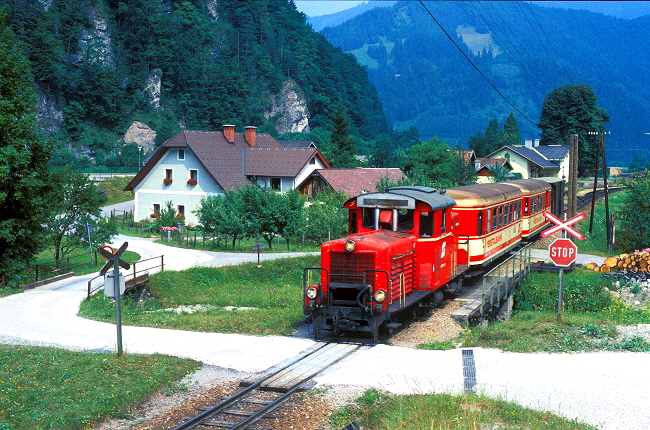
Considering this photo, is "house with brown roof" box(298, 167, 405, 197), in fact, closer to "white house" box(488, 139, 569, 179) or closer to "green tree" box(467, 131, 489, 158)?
"white house" box(488, 139, 569, 179)

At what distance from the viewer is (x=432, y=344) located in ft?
52.3

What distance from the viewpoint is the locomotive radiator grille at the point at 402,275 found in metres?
16.4

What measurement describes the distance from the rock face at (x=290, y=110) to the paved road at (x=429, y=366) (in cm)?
12199

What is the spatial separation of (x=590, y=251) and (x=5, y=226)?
99.9ft

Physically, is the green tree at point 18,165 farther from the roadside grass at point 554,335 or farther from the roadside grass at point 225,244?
the roadside grass at point 554,335

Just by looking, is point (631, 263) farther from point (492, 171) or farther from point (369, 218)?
point (492, 171)

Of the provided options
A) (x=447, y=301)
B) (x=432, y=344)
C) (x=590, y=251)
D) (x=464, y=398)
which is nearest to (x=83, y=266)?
(x=447, y=301)

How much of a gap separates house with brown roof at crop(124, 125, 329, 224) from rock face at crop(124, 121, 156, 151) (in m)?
55.1

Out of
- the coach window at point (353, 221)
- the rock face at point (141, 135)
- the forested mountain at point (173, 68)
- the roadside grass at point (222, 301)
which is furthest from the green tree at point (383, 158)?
the coach window at point (353, 221)

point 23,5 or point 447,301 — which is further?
point 23,5

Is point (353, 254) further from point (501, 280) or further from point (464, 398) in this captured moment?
point (501, 280)

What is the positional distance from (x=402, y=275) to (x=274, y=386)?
5.50m

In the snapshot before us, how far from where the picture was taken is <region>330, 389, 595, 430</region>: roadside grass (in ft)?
33.0

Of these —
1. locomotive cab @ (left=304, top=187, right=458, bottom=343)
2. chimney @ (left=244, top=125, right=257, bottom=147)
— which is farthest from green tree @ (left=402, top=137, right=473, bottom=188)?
locomotive cab @ (left=304, top=187, right=458, bottom=343)
